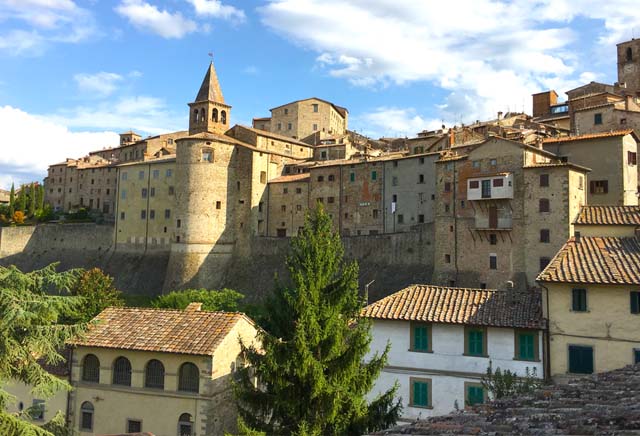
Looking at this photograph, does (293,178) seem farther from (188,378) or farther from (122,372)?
(188,378)

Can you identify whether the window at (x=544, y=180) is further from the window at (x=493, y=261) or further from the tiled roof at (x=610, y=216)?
the window at (x=493, y=261)

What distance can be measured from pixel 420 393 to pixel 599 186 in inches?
1040

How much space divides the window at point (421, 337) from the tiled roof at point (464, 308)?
0.43 m

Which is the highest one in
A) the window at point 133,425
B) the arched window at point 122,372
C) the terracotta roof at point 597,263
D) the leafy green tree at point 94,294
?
the terracotta roof at point 597,263

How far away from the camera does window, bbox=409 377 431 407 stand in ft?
70.7

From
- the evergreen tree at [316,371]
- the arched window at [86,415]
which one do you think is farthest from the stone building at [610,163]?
the arched window at [86,415]

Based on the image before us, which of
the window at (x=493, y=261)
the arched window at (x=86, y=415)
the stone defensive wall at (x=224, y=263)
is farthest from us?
the stone defensive wall at (x=224, y=263)

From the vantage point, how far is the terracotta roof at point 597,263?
67.8ft

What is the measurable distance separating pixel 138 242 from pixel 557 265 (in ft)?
181

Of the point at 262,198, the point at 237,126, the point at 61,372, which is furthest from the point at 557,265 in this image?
the point at 237,126

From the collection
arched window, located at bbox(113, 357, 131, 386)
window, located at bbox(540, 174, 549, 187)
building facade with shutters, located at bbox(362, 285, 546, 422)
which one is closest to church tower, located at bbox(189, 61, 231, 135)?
window, located at bbox(540, 174, 549, 187)

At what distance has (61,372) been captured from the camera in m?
22.7

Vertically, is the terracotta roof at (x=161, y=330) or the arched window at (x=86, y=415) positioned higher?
the terracotta roof at (x=161, y=330)

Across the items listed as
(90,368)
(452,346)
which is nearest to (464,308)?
(452,346)
